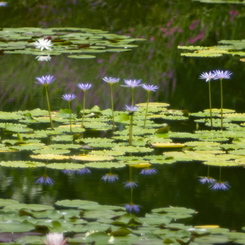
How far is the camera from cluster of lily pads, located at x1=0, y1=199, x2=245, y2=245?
8.79 ft

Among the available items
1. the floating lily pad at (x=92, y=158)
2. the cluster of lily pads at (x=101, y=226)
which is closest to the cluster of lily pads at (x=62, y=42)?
the floating lily pad at (x=92, y=158)

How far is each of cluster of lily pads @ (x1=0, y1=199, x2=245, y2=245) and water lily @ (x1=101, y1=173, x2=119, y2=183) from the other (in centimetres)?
50

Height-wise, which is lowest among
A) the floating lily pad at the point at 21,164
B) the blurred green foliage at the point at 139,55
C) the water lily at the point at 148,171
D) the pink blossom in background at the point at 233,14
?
the water lily at the point at 148,171

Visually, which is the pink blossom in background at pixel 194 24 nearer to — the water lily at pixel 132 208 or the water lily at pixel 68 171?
the water lily at pixel 68 171

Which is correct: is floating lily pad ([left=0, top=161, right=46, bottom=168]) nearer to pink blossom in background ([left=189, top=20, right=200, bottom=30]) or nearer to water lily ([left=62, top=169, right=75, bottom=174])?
water lily ([left=62, top=169, right=75, bottom=174])

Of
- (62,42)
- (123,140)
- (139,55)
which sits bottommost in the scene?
(123,140)

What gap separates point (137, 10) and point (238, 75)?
248 inches

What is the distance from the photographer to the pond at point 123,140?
10.0 feet

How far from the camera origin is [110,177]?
3.70m

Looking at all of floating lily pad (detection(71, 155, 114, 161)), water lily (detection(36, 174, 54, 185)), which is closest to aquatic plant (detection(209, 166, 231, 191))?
floating lily pad (detection(71, 155, 114, 161))

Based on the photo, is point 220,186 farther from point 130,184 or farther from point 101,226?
point 101,226

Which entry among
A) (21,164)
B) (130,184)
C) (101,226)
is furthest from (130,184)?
(101,226)

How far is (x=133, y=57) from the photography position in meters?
8.16

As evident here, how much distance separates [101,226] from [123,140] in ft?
5.34
